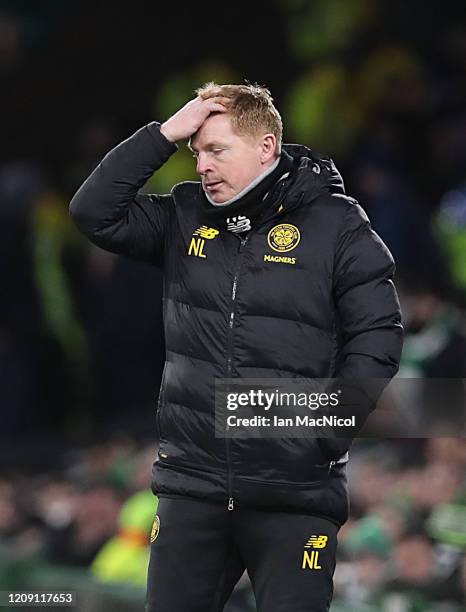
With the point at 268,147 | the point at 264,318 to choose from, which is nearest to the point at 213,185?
the point at 268,147

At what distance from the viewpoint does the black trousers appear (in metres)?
3.39

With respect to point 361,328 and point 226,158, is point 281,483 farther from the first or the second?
point 226,158

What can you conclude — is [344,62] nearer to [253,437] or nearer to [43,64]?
[43,64]

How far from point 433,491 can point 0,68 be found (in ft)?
14.7

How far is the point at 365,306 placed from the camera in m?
3.37

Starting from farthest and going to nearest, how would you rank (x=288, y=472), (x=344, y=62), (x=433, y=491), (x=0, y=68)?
(x=0, y=68), (x=344, y=62), (x=433, y=491), (x=288, y=472)

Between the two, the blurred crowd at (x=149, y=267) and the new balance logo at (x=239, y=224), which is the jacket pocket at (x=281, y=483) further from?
the blurred crowd at (x=149, y=267)

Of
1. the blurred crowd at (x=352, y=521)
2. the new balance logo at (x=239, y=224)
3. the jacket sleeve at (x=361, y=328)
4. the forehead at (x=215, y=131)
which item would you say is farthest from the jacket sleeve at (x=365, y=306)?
the blurred crowd at (x=352, y=521)

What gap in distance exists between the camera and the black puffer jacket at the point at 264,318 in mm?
3383

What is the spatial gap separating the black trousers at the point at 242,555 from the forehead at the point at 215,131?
895 mm

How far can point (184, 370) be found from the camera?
3.44 meters

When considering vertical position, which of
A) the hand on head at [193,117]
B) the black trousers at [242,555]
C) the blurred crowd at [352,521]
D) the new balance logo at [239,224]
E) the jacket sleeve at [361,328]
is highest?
the hand on head at [193,117]

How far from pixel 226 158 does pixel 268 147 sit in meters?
0.12

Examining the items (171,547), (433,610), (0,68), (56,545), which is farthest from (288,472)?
(0,68)
